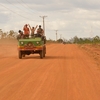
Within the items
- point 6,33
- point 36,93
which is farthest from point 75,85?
point 6,33

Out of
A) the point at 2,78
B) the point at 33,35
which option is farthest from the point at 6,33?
the point at 2,78

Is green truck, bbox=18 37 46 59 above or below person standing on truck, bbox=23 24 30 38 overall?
below

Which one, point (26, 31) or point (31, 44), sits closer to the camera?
point (31, 44)

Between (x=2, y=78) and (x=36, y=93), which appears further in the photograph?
(x=2, y=78)

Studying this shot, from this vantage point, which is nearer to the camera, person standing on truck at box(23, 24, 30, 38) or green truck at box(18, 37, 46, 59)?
green truck at box(18, 37, 46, 59)

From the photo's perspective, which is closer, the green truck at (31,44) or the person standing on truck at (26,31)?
the green truck at (31,44)

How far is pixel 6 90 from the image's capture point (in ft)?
32.3

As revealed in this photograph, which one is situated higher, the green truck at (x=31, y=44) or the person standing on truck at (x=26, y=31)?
the person standing on truck at (x=26, y=31)

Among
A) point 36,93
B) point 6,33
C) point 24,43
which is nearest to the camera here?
point 36,93

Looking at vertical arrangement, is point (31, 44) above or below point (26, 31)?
below

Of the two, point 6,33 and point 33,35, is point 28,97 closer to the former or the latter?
point 33,35

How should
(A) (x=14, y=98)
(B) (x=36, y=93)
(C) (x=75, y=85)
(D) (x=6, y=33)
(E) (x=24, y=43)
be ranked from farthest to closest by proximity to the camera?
(D) (x=6, y=33), (E) (x=24, y=43), (C) (x=75, y=85), (B) (x=36, y=93), (A) (x=14, y=98)

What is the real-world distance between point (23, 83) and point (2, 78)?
1448 millimetres

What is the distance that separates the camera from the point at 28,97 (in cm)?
878
